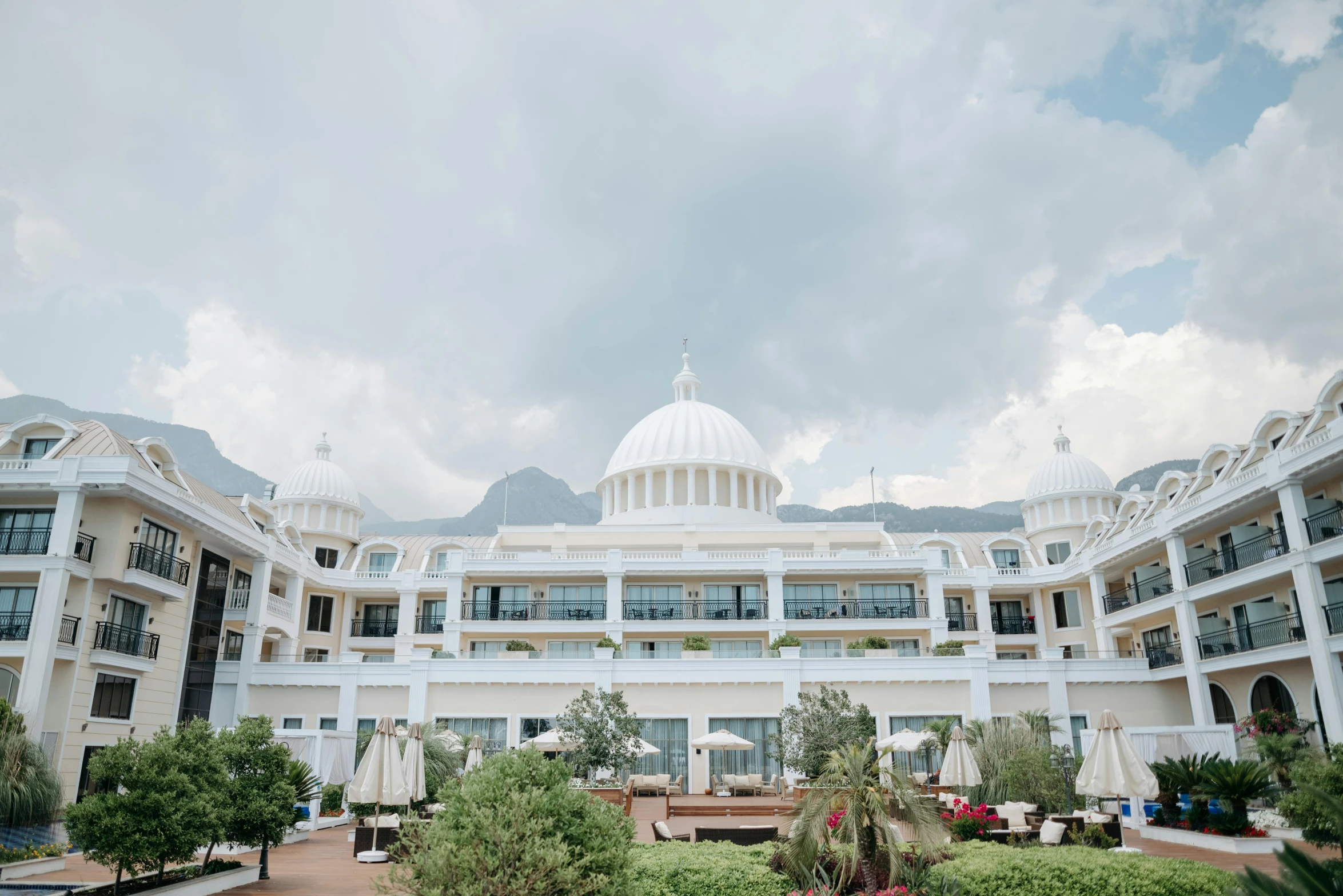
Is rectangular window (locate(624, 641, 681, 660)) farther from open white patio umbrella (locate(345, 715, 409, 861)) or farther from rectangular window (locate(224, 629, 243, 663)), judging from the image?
open white patio umbrella (locate(345, 715, 409, 861))

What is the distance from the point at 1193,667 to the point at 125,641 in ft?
120

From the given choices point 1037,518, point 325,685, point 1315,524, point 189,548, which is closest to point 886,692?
point 1315,524

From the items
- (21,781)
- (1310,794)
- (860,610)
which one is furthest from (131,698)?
(1310,794)

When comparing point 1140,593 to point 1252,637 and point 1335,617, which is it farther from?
point 1335,617

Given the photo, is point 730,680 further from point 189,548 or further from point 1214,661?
point 189,548

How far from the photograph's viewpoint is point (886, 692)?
114ft

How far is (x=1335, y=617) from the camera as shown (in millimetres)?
26906

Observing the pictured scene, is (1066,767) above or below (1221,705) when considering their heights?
below

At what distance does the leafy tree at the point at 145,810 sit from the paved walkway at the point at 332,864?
1.62 m

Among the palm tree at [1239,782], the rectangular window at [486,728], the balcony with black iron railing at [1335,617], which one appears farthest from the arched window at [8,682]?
the balcony with black iron railing at [1335,617]

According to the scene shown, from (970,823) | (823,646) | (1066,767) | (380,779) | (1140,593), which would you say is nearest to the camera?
(970,823)

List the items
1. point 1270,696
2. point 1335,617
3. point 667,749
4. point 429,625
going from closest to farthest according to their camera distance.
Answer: point 1335,617 < point 1270,696 < point 667,749 < point 429,625

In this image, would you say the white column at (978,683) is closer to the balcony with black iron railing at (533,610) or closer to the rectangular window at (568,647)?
the rectangular window at (568,647)

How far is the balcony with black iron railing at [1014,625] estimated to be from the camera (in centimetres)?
4550
